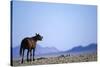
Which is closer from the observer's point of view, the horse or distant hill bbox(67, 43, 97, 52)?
the horse

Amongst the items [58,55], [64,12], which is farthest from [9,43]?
[64,12]

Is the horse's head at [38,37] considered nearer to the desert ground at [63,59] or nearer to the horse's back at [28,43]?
the horse's back at [28,43]

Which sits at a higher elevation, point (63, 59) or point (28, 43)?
point (28, 43)

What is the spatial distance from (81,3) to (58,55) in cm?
65

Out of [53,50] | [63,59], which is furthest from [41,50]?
[63,59]

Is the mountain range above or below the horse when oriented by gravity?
below

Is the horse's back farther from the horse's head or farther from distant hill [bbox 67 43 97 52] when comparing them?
distant hill [bbox 67 43 97 52]

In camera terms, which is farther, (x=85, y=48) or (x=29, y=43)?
(x=85, y=48)

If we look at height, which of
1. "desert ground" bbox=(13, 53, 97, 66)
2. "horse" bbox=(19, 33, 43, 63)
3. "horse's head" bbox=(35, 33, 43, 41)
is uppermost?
"horse's head" bbox=(35, 33, 43, 41)

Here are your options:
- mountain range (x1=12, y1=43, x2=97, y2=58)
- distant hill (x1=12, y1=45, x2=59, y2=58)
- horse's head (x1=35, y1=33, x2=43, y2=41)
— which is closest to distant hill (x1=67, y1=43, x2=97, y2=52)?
mountain range (x1=12, y1=43, x2=97, y2=58)

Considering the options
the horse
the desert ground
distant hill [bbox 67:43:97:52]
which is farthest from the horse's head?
distant hill [bbox 67:43:97:52]

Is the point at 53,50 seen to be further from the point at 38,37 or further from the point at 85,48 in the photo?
the point at 85,48

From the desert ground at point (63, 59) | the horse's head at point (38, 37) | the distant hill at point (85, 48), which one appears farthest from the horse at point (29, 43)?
the distant hill at point (85, 48)

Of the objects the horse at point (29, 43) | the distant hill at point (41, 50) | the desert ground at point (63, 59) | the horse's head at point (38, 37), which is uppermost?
the horse's head at point (38, 37)
